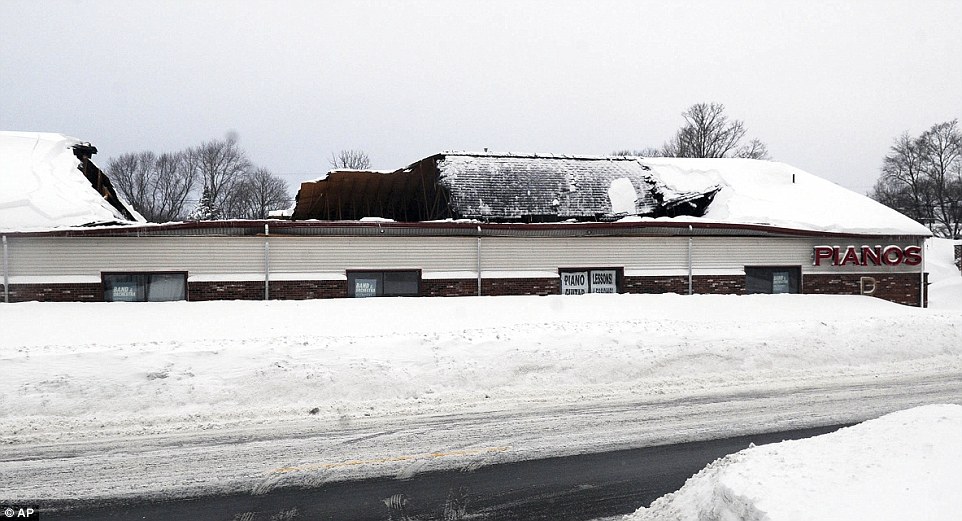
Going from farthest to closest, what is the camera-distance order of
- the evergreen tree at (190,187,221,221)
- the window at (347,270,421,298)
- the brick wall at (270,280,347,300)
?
1. the evergreen tree at (190,187,221,221)
2. the window at (347,270,421,298)
3. the brick wall at (270,280,347,300)

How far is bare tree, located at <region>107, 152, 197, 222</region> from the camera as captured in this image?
81688mm

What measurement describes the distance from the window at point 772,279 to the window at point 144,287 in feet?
54.2

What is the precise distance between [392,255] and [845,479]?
591 inches

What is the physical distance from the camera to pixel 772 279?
20.9 metres

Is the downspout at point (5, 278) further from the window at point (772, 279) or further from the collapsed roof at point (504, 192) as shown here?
the window at point (772, 279)

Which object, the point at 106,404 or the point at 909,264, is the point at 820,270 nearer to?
the point at 909,264

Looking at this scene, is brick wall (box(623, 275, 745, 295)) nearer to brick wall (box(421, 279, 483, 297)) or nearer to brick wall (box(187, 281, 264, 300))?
brick wall (box(421, 279, 483, 297))

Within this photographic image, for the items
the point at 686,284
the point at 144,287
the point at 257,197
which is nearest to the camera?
the point at 144,287

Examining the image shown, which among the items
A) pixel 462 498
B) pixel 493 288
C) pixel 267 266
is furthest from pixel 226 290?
pixel 462 498

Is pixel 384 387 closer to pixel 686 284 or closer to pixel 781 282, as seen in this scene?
pixel 686 284

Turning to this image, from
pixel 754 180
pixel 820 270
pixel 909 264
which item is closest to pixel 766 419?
pixel 820 270

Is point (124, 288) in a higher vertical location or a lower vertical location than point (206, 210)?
lower

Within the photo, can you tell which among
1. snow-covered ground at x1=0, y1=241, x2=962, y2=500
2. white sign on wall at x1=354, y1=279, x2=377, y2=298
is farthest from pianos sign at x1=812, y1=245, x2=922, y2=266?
white sign on wall at x1=354, y1=279, x2=377, y2=298

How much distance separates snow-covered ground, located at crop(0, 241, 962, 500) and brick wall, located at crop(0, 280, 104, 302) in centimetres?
131
